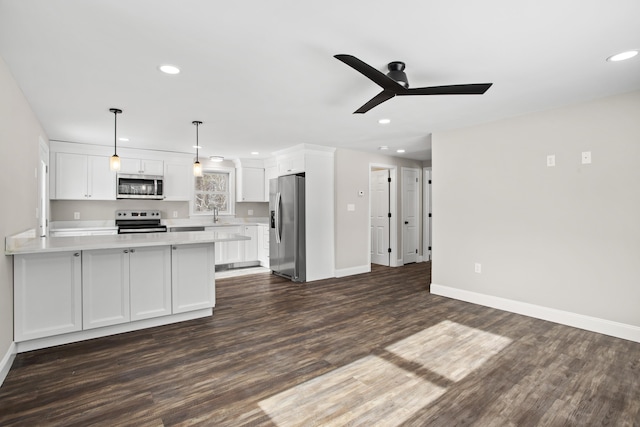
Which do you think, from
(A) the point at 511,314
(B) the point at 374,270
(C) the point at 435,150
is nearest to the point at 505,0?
(C) the point at 435,150

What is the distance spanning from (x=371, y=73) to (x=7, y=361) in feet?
11.2

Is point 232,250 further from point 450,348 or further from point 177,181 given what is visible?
point 450,348

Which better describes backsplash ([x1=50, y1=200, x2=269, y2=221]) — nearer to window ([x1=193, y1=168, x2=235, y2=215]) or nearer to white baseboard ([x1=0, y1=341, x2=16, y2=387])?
window ([x1=193, y1=168, x2=235, y2=215])

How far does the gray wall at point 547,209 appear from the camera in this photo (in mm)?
3090

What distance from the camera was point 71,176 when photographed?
5301 millimetres

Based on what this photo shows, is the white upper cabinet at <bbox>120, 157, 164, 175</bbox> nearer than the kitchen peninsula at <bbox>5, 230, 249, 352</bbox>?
No

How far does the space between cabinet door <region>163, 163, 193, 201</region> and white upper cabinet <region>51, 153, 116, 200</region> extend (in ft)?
2.81

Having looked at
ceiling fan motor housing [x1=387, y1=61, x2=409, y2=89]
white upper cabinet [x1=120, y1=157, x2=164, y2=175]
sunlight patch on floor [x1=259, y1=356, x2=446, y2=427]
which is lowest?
sunlight patch on floor [x1=259, y1=356, x2=446, y2=427]

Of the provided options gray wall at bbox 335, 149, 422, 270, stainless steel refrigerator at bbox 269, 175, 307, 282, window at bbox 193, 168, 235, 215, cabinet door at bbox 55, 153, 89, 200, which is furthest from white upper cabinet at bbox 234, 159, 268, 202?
cabinet door at bbox 55, 153, 89, 200

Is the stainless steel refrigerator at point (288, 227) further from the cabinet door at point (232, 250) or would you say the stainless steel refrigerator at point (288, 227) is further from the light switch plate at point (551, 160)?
the light switch plate at point (551, 160)

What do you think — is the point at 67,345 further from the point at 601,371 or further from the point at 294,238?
the point at 601,371

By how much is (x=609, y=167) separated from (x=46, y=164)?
280 inches

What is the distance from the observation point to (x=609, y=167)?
3.16 meters

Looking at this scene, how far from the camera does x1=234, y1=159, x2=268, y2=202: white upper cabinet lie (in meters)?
7.00
